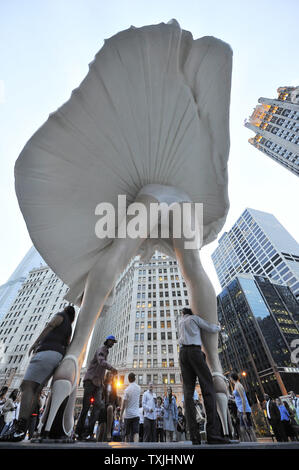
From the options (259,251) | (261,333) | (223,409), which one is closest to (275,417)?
(223,409)

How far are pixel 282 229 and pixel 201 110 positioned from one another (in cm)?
12298

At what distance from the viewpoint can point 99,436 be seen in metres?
4.65

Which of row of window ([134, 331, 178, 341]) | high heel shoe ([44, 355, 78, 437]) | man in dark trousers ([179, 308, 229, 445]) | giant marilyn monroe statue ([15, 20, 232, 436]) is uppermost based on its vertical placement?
row of window ([134, 331, 178, 341])

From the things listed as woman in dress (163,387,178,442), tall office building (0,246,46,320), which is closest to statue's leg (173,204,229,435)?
woman in dress (163,387,178,442)

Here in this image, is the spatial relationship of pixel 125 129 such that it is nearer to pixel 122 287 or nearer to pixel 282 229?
pixel 122 287

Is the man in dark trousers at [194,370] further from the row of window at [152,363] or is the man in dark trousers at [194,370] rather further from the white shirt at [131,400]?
the row of window at [152,363]

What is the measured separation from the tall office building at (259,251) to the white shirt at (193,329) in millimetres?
95677

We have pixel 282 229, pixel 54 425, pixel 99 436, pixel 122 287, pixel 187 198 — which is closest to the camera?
pixel 54 425

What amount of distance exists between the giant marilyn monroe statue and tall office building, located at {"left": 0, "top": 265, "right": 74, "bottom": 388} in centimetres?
5814

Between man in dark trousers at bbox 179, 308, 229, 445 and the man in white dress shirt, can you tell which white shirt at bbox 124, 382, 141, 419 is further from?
man in dark trousers at bbox 179, 308, 229, 445

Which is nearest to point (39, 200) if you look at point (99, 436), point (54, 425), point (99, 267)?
point (99, 267)

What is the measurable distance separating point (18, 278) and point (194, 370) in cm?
14671

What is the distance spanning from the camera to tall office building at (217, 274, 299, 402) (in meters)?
61.0

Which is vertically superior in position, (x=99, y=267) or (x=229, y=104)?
(x=229, y=104)
